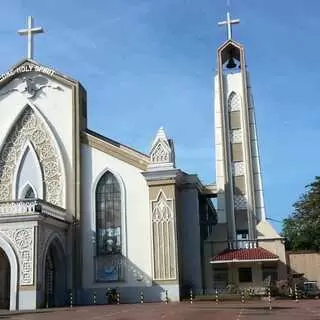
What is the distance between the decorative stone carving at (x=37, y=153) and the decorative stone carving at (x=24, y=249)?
16.1ft

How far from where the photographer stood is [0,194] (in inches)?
1294

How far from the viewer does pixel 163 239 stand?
30000mm

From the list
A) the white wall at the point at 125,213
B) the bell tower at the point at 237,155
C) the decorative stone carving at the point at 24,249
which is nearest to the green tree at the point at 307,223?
the bell tower at the point at 237,155

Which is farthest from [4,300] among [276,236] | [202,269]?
[276,236]

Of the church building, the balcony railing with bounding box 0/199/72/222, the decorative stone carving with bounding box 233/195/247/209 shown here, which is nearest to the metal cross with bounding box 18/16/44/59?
the church building

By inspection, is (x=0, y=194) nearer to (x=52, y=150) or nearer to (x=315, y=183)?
(x=52, y=150)

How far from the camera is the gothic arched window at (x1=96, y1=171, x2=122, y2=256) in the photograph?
31125 mm

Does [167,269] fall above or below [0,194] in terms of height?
below

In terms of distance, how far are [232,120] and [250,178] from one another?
3.89 meters

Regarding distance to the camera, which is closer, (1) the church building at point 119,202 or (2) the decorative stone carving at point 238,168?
(1) the church building at point 119,202

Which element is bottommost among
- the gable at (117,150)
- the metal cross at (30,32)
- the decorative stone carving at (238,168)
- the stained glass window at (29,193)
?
the stained glass window at (29,193)

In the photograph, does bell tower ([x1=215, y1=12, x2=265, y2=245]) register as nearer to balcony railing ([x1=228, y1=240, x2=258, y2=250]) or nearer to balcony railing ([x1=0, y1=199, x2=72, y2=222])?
balcony railing ([x1=228, y1=240, x2=258, y2=250])

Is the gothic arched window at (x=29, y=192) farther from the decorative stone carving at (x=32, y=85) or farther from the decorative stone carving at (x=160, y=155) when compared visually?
the decorative stone carving at (x=160, y=155)

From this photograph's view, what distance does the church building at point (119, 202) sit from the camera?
30.2m
